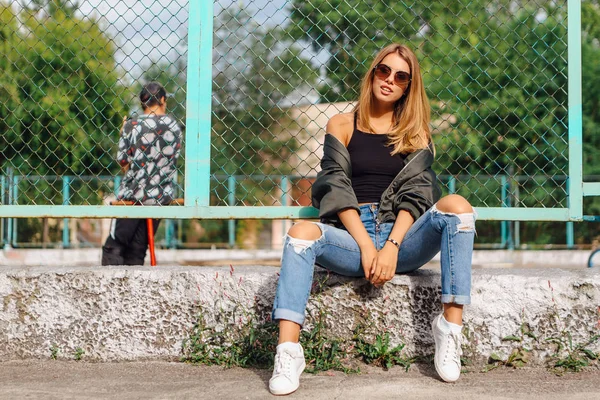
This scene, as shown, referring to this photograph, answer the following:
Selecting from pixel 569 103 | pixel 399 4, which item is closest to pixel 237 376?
pixel 569 103

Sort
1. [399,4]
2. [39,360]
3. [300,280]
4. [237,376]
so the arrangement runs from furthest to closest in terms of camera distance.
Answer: [399,4]
[39,360]
[237,376]
[300,280]

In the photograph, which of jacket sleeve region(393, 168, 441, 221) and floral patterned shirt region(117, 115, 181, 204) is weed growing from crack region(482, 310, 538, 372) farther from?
floral patterned shirt region(117, 115, 181, 204)

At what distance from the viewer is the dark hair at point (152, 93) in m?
3.91

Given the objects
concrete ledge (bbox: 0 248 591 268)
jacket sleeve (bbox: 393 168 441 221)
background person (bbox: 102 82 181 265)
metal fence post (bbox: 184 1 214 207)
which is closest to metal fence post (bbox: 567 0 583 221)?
jacket sleeve (bbox: 393 168 441 221)

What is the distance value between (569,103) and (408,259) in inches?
42.3

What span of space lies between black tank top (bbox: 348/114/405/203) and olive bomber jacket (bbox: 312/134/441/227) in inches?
1.5

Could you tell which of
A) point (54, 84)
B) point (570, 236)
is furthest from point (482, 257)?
point (54, 84)

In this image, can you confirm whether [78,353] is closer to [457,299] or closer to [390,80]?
[457,299]

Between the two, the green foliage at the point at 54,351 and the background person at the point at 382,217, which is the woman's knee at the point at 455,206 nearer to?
the background person at the point at 382,217

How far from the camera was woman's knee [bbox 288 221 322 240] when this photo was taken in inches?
102

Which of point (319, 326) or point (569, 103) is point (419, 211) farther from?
point (569, 103)

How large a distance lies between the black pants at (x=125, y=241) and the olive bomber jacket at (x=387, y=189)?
6.15 feet

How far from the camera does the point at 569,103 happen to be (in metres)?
3.04

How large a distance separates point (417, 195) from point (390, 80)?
0.53m
